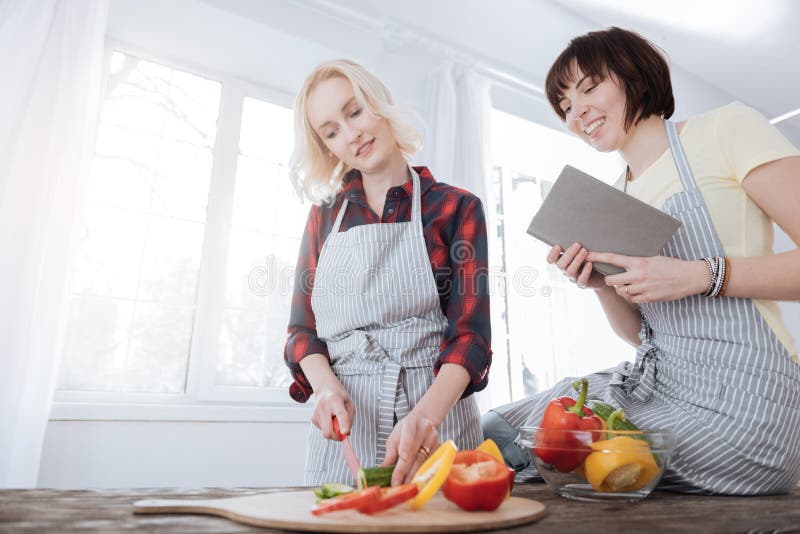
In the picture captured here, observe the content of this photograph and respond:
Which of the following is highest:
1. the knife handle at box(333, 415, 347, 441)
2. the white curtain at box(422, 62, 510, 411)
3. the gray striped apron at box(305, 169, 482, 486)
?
the white curtain at box(422, 62, 510, 411)

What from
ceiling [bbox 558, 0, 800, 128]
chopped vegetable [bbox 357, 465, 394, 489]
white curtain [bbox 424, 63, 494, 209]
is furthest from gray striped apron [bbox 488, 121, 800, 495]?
ceiling [bbox 558, 0, 800, 128]

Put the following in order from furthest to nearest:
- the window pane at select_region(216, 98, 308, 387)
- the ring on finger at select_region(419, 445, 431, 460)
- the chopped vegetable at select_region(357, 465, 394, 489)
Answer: the window pane at select_region(216, 98, 308, 387) → the ring on finger at select_region(419, 445, 431, 460) → the chopped vegetable at select_region(357, 465, 394, 489)

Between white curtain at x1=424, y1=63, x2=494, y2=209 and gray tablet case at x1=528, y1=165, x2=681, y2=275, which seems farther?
white curtain at x1=424, y1=63, x2=494, y2=209

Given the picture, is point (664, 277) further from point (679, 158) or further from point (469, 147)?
point (469, 147)

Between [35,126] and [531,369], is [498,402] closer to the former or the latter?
[531,369]

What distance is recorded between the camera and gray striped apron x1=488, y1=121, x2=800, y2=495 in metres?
0.93

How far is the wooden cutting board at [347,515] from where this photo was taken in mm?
604

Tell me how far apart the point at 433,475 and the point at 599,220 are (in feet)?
1.86

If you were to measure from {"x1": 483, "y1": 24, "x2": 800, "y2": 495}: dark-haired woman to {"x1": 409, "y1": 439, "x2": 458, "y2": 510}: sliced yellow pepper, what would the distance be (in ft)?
1.58

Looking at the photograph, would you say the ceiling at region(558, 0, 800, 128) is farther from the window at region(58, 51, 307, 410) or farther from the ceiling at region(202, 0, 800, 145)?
the window at region(58, 51, 307, 410)

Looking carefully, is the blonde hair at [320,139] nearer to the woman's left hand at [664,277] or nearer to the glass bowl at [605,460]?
the woman's left hand at [664,277]

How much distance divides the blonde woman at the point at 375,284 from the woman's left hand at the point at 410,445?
99 mm

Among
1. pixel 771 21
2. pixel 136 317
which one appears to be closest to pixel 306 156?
pixel 136 317

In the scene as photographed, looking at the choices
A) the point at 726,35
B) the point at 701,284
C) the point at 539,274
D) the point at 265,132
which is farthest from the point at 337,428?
the point at 726,35
